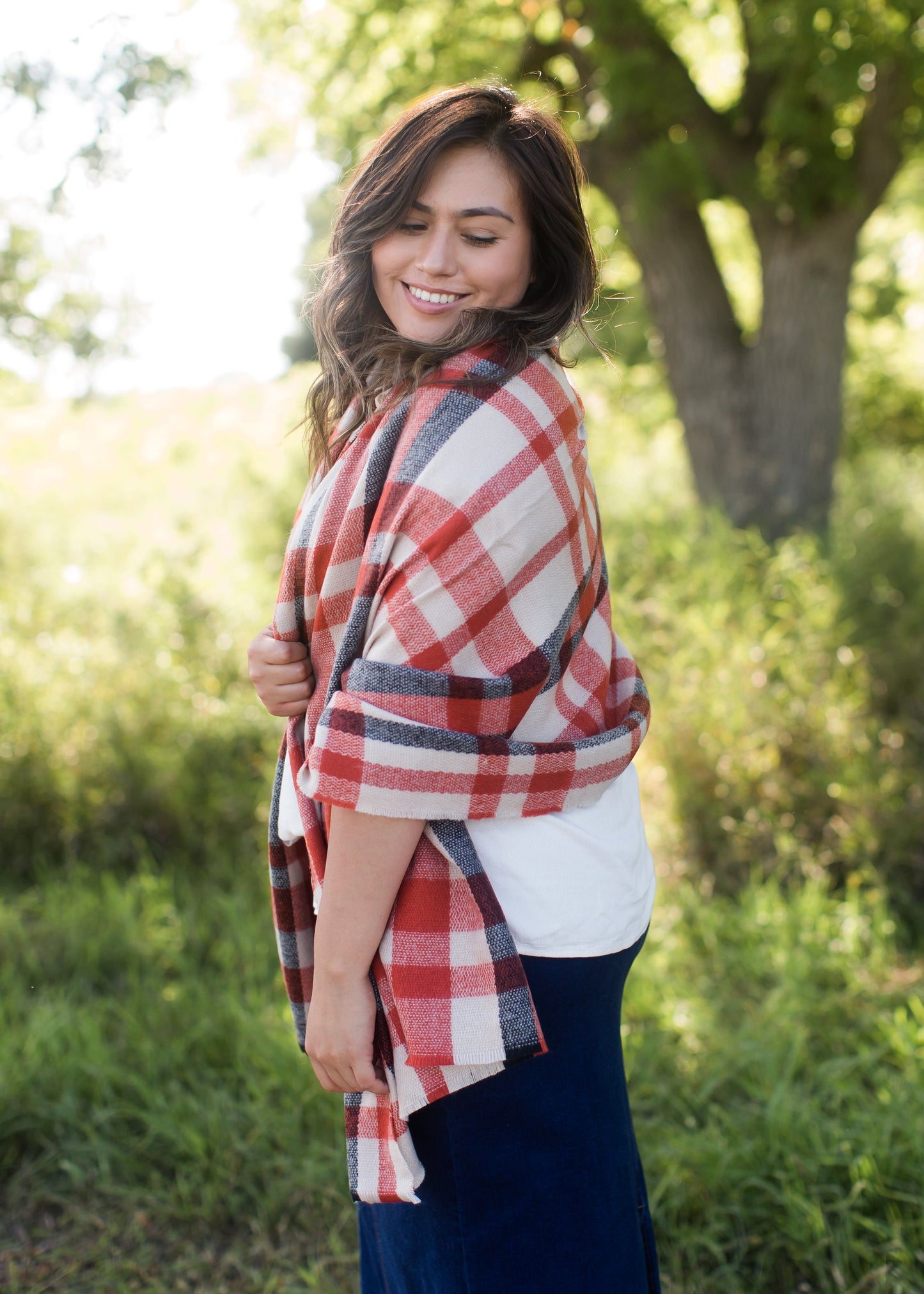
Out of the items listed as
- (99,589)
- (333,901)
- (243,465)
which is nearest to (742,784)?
(333,901)

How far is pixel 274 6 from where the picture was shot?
5641 millimetres

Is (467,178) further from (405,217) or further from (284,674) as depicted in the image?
(284,674)

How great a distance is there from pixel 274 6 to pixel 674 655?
15.2ft

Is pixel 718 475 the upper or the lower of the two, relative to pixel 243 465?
lower

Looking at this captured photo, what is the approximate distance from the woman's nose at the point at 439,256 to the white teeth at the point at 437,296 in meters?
0.03

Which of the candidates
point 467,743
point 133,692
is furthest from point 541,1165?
point 133,692

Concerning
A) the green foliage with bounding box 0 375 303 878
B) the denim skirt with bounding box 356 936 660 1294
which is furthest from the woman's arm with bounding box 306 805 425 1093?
the green foliage with bounding box 0 375 303 878

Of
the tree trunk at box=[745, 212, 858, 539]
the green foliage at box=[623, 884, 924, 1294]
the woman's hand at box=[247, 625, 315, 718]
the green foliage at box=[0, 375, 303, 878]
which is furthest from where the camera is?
the tree trunk at box=[745, 212, 858, 539]

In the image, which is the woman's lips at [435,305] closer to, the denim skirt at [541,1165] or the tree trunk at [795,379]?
the denim skirt at [541,1165]

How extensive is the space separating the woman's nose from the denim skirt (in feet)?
2.82

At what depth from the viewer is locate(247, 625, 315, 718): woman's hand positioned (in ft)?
4.04

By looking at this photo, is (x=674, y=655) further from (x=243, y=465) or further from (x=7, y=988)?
(x=243, y=465)

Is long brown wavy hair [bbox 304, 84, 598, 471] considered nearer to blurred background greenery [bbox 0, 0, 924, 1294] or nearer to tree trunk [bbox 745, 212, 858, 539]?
blurred background greenery [bbox 0, 0, 924, 1294]

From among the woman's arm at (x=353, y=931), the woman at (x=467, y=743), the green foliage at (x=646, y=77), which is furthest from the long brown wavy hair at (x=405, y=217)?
the green foliage at (x=646, y=77)
